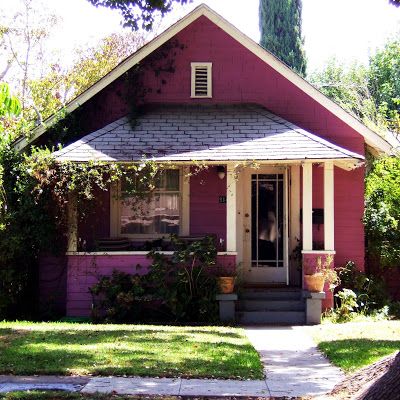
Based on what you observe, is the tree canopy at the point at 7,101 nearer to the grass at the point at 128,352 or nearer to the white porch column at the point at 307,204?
the grass at the point at 128,352

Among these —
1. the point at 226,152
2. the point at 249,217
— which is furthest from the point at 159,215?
the point at 226,152

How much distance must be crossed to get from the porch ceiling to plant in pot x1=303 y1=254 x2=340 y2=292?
2002mm

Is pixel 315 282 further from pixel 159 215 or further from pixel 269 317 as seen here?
pixel 159 215

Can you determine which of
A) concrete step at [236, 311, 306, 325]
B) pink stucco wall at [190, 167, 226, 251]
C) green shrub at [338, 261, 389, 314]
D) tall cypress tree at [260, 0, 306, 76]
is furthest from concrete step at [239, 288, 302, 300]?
tall cypress tree at [260, 0, 306, 76]

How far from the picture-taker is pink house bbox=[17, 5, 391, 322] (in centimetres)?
1277

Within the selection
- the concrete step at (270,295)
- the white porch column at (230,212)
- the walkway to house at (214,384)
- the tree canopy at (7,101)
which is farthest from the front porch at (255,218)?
the walkway to house at (214,384)

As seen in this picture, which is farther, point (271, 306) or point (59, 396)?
point (271, 306)

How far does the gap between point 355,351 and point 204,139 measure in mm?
5772

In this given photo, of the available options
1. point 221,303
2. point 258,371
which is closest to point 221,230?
point 221,303

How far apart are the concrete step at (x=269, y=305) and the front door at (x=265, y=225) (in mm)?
1409

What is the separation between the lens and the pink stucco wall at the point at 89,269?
41.6 ft

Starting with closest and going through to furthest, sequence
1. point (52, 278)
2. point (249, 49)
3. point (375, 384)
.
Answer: point (375, 384), point (52, 278), point (249, 49)

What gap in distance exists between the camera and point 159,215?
14.2 m

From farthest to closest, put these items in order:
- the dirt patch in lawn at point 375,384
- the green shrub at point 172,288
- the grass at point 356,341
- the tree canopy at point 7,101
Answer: the green shrub at point 172,288 → the tree canopy at point 7,101 → the grass at point 356,341 → the dirt patch in lawn at point 375,384
